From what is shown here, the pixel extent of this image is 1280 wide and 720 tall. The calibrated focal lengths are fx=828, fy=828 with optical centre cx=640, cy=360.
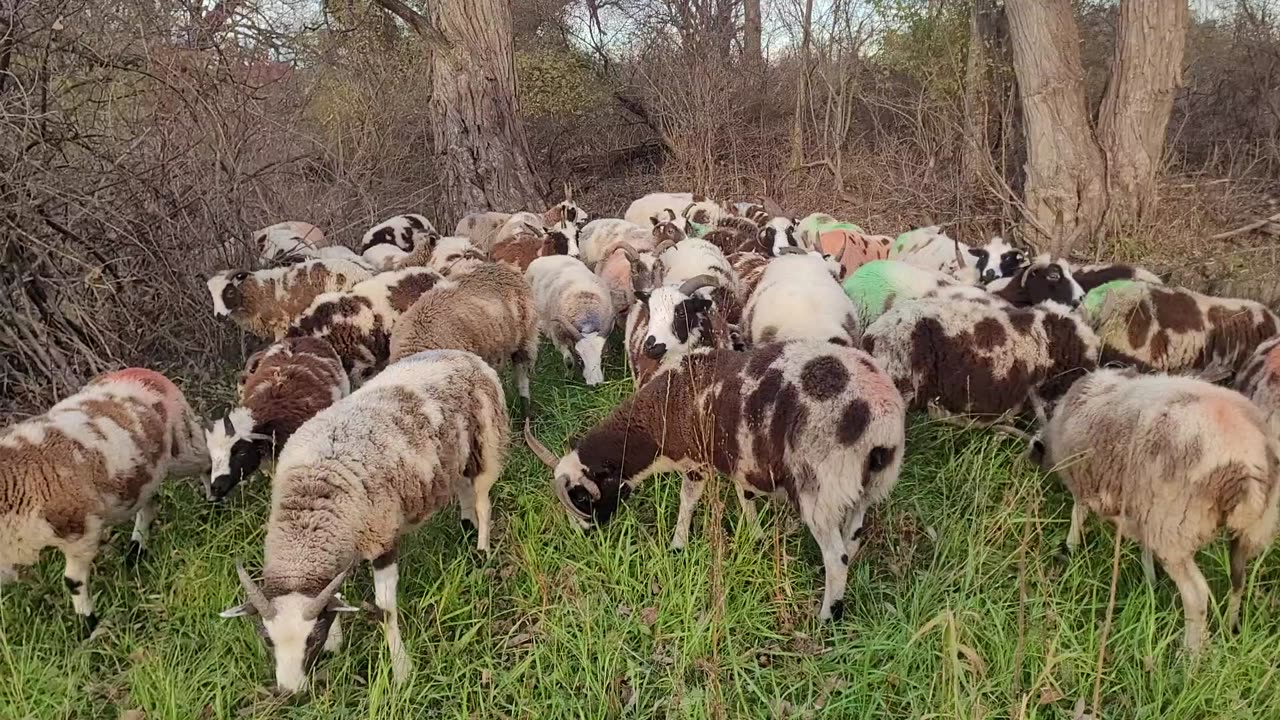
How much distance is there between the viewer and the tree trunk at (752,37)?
1722 centimetres

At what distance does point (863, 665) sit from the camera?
3635 millimetres

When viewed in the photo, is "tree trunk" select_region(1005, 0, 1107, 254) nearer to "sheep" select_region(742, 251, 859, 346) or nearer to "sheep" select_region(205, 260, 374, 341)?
"sheep" select_region(742, 251, 859, 346)

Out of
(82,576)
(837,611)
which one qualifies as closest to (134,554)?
(82,576)

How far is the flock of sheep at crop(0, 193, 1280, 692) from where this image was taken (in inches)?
142

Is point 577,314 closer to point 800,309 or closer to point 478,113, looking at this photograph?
point 800,309

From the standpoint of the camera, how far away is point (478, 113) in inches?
461

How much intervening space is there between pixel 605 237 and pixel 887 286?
434cm

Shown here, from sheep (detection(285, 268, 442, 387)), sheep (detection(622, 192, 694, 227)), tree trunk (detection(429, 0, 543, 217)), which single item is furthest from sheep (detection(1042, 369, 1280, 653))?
tree trunk (detection(429, 0, 543, 217))

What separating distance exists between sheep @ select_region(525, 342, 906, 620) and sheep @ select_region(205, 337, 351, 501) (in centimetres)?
149

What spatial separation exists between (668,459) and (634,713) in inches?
57.6

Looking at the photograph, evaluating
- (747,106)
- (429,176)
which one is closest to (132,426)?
(429,176)

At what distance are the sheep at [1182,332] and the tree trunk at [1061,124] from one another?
4.01m

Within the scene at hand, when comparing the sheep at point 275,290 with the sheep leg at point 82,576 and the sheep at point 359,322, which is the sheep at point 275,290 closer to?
the sheep at point 359,322

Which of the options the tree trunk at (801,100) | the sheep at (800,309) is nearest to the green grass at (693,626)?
the sheep at (800,309)
